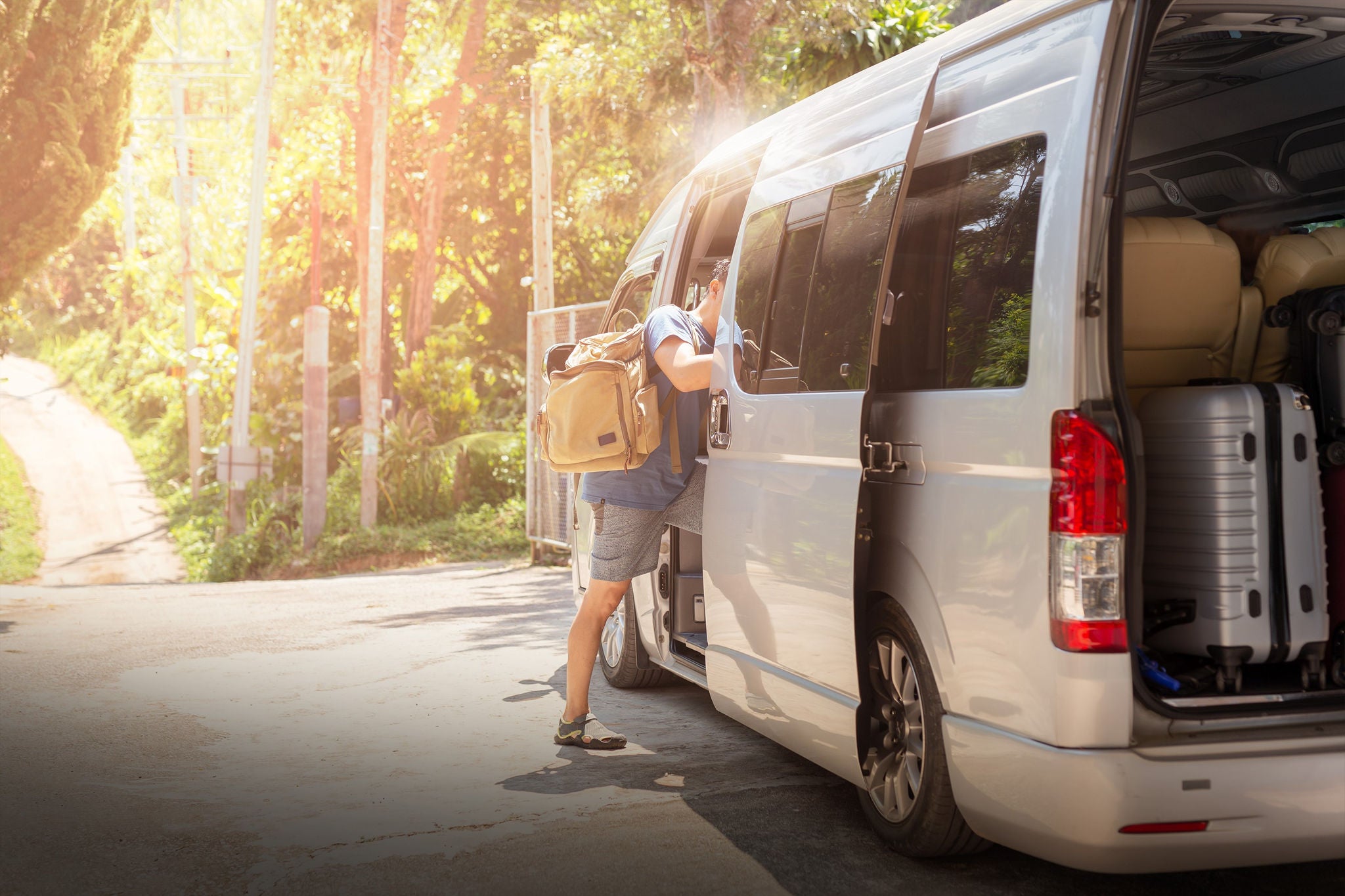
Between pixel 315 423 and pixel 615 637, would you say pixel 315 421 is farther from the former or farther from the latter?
pixel 615 637

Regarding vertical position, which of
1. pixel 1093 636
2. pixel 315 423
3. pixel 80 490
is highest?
pixel 315 423

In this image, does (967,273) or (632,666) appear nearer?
(967,273)

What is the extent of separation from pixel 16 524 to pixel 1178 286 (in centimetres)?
2523

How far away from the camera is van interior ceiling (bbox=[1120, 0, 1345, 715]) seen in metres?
3.46

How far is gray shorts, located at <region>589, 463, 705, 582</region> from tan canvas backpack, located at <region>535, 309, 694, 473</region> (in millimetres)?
185

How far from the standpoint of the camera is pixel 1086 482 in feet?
10.5

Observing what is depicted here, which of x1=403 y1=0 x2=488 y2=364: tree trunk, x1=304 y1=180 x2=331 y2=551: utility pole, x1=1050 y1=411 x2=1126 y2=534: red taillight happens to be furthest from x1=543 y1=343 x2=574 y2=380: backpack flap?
x1=403 y1=0 x2=488 y2=364: tree trunk

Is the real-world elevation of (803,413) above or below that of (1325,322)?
below

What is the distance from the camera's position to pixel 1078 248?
10.7ft

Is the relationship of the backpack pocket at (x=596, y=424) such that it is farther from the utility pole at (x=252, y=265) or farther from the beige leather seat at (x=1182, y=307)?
the utility pole at (x=252, y=265)

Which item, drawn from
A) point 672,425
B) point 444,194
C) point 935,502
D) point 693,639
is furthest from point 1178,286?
point 444,194

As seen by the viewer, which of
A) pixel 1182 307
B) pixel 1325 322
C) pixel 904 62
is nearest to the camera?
pixel 1325 322

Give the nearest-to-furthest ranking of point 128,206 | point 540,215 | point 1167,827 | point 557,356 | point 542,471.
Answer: point 1167,827, point 557,356, point 542,471, point 540,215, point 128,206

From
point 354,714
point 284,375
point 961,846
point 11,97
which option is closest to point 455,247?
point 284,375
